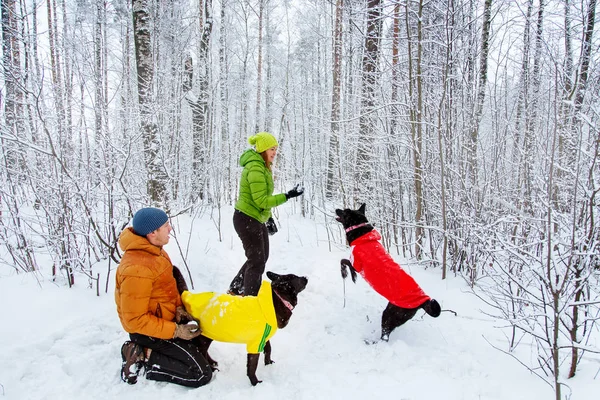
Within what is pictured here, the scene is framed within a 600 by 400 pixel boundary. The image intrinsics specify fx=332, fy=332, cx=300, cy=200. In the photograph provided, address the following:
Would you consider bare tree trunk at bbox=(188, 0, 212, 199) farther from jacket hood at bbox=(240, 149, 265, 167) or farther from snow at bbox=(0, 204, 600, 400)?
jacket hood at bbox=(240, 149, 265, 167)

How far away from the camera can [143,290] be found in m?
2.35

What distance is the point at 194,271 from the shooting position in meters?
4.55

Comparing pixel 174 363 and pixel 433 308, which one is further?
pixel 433 308

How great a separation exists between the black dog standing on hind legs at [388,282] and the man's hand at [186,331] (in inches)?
62.1

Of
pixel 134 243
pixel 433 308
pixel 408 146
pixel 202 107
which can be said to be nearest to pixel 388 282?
pixel 433 308

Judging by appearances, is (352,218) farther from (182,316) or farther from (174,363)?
(174,363)

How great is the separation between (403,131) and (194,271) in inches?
141

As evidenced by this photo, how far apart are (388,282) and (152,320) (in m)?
1.94

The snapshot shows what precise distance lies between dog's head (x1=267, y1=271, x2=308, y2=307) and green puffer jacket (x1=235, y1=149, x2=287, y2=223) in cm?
83

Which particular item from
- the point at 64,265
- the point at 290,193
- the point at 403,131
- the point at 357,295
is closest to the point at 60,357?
the point at 64,265

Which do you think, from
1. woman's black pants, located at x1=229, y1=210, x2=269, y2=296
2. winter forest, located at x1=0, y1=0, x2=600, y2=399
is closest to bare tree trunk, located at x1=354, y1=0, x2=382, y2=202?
winter forest, located at x1=0, y1=0, x2=600, y2=399

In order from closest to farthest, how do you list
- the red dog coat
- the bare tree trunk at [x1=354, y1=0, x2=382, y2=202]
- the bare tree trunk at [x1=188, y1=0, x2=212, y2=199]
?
1. the red dog coat
2. the bare tree trunk at [x1=354, y1=0, x2=382, y2=202]
3. the bare tree trunk at [x1=188, y1=0, x2=212, y2=199]

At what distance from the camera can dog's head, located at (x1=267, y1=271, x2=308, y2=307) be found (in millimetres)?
2662

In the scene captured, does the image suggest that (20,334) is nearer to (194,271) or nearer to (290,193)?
(194,271)
